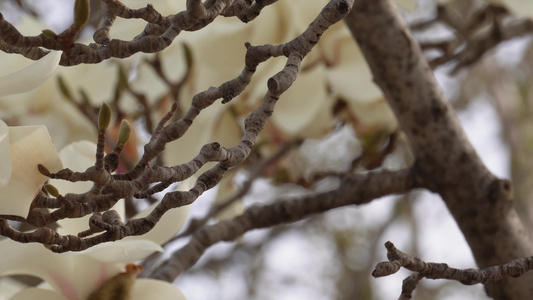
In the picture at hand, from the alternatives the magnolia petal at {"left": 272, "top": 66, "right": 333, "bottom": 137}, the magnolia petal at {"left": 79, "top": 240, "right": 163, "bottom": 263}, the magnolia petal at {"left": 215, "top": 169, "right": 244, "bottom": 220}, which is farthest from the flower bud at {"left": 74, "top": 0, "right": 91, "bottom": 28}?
the magnolia petal at {"left": 215, "top": 169, "right": 244, "bottom": 220}

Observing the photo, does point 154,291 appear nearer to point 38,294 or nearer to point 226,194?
point 38,294

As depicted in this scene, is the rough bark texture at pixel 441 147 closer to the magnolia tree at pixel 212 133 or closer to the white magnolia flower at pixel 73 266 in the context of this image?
the magnolia tree at pixel 212 133

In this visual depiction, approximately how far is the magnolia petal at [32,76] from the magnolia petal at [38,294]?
0.55 feet

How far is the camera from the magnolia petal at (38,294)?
463 mm

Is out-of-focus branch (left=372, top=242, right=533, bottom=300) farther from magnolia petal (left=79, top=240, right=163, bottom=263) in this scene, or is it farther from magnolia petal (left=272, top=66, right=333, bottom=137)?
magnolia petal (left=272, top=66, right=333, bottom=137)

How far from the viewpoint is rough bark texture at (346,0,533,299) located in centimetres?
60

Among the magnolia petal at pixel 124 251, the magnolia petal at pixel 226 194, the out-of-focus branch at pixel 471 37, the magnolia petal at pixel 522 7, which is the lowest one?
the magnolia petal at pixel 124 251

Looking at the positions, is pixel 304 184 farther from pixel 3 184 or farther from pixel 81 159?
pixel 3 184

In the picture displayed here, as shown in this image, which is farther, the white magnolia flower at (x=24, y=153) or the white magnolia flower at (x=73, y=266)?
the white magnolia flower at (x=73, y=266)

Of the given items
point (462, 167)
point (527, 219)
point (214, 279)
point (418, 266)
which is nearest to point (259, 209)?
point (462, 167)

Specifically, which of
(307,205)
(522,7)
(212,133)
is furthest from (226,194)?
(522,7)

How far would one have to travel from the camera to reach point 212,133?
0.80 metres

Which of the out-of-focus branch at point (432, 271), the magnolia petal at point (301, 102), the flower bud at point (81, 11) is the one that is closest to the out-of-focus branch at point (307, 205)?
the magnolia petal at point (301, 102)

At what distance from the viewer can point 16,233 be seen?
362 mm
